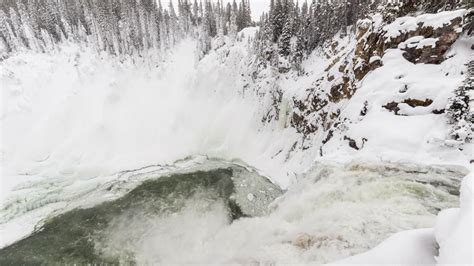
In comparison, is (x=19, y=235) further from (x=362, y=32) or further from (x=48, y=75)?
(x=48, y=75)

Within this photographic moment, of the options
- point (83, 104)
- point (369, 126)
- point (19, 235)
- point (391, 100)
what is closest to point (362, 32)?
point (391, 100)

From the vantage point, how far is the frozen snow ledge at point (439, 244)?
2.83m

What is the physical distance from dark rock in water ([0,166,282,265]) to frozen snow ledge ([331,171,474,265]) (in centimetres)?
1094

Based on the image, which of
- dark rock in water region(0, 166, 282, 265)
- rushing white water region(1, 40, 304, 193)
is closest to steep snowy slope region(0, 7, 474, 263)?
rushing white water region(1, 40, 304, 193)

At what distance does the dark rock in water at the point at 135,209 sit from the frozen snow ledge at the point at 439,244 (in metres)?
10.9

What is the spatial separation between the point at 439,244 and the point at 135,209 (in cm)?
1604

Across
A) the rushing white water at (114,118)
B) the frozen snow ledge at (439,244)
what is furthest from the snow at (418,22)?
the frozen snow ledge at (439,244)

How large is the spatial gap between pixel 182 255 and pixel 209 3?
185 feet

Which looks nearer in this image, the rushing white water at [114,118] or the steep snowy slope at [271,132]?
the steep snowy slope at [271,132]

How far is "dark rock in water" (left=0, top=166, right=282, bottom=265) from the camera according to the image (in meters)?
13.0

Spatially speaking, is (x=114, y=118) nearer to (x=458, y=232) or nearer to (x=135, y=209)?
(x=135, y=209)

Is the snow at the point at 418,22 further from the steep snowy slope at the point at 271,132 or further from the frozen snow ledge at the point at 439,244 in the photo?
the frozen snow ledge at the point at 439,244

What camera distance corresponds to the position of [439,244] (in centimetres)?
329

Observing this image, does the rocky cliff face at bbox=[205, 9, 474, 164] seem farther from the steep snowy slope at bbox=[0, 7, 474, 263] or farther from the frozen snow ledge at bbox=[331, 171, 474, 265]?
the frozen snow ledge at bbox=[331, 171, 474, 265]
